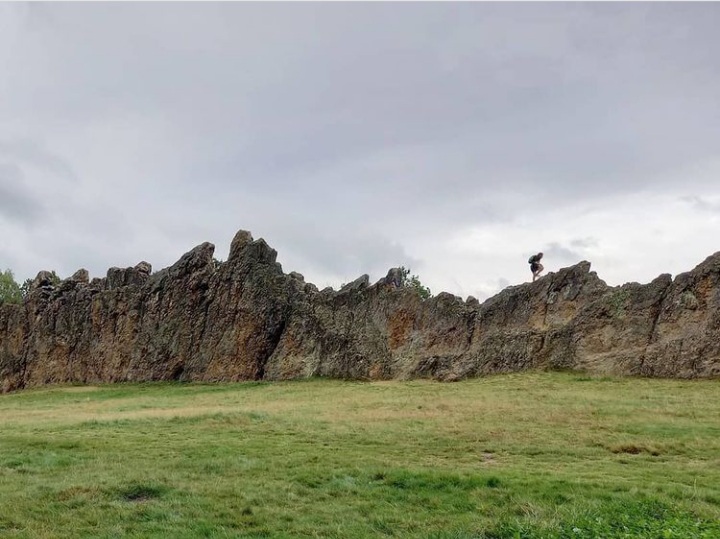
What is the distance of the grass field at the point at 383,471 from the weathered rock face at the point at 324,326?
11.5 metres

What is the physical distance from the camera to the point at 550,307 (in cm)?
4966

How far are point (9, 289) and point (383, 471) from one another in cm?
9941

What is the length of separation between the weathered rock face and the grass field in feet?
37.9

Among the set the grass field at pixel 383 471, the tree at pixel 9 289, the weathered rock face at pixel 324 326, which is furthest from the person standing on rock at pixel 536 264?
the tree at pixel 9 289

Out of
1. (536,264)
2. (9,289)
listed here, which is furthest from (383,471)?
(9,289)

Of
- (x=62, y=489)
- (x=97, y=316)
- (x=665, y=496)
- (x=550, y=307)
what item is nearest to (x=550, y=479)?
(x=665, y=496)

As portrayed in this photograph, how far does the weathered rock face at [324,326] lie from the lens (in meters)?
42.9

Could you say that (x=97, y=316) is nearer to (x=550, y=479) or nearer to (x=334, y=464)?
(x=334, y=464)

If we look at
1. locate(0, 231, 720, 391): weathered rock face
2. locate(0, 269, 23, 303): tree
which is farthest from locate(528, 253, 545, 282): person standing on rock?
locate(0, 269, 23, 303): tree

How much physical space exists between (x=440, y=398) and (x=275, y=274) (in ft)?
102

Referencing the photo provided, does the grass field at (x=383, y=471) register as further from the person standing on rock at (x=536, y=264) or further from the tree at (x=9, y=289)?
the tree at (x=9, y=289)

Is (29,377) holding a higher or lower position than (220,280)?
lower

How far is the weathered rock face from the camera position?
42.9 m

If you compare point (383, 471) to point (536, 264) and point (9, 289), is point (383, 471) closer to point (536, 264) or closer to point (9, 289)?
point (536, 264)
